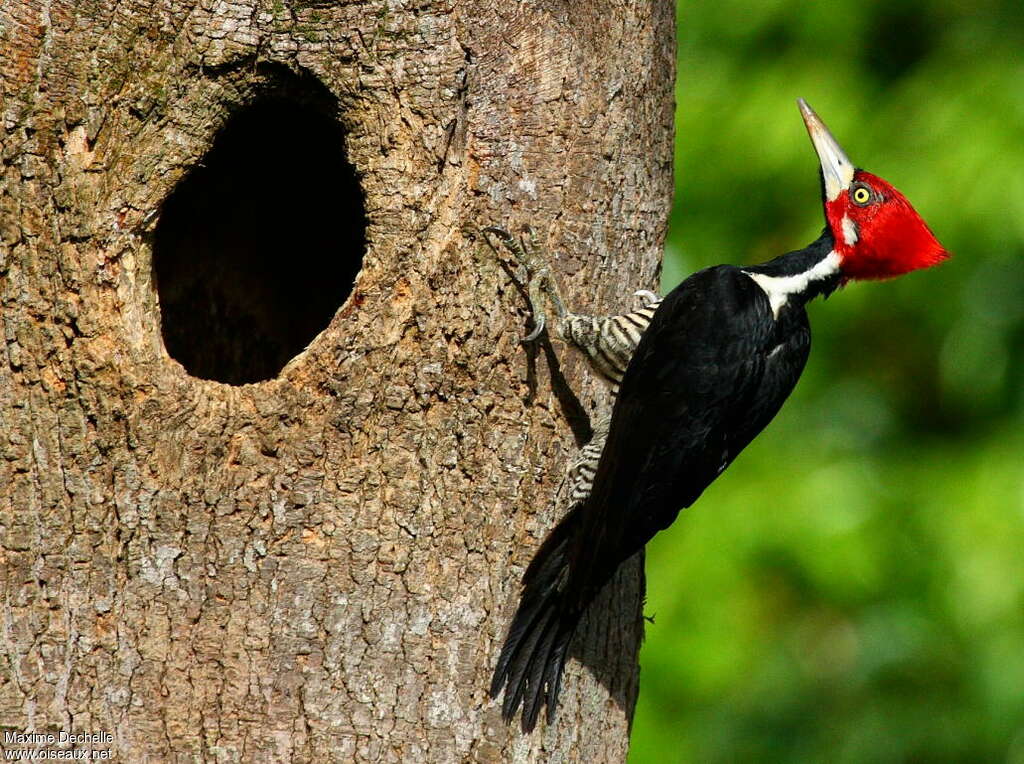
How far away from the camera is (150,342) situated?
10.1 ft

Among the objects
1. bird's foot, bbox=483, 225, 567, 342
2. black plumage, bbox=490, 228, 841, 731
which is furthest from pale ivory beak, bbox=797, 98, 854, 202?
bird's foot, bbox=483, 225, 567, 342

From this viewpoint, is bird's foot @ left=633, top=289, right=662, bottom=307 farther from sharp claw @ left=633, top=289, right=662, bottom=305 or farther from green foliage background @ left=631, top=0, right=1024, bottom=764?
green foliage background @ left=631, top=0, right=1024, bottom=764

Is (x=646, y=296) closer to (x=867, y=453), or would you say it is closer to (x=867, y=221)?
(x=867, y=221)

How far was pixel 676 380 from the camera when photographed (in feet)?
11.9

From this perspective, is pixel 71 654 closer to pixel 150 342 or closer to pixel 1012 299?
pixel 150 342

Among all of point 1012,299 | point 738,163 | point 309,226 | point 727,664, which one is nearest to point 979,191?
point 1012,299

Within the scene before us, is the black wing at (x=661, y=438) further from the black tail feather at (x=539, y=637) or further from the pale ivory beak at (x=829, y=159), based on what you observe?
the pale ivory beak at (x=829, y=159)

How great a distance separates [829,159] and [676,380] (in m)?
1.02

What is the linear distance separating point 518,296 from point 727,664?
196 centimetres

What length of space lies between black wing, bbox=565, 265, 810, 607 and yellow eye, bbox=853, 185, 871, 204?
0.47 m

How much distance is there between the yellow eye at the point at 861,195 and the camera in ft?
13.3

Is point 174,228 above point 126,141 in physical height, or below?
above

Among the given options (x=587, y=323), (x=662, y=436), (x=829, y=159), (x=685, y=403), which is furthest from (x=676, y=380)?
(x=829, y=159)

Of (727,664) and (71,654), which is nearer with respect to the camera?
(71,654)
